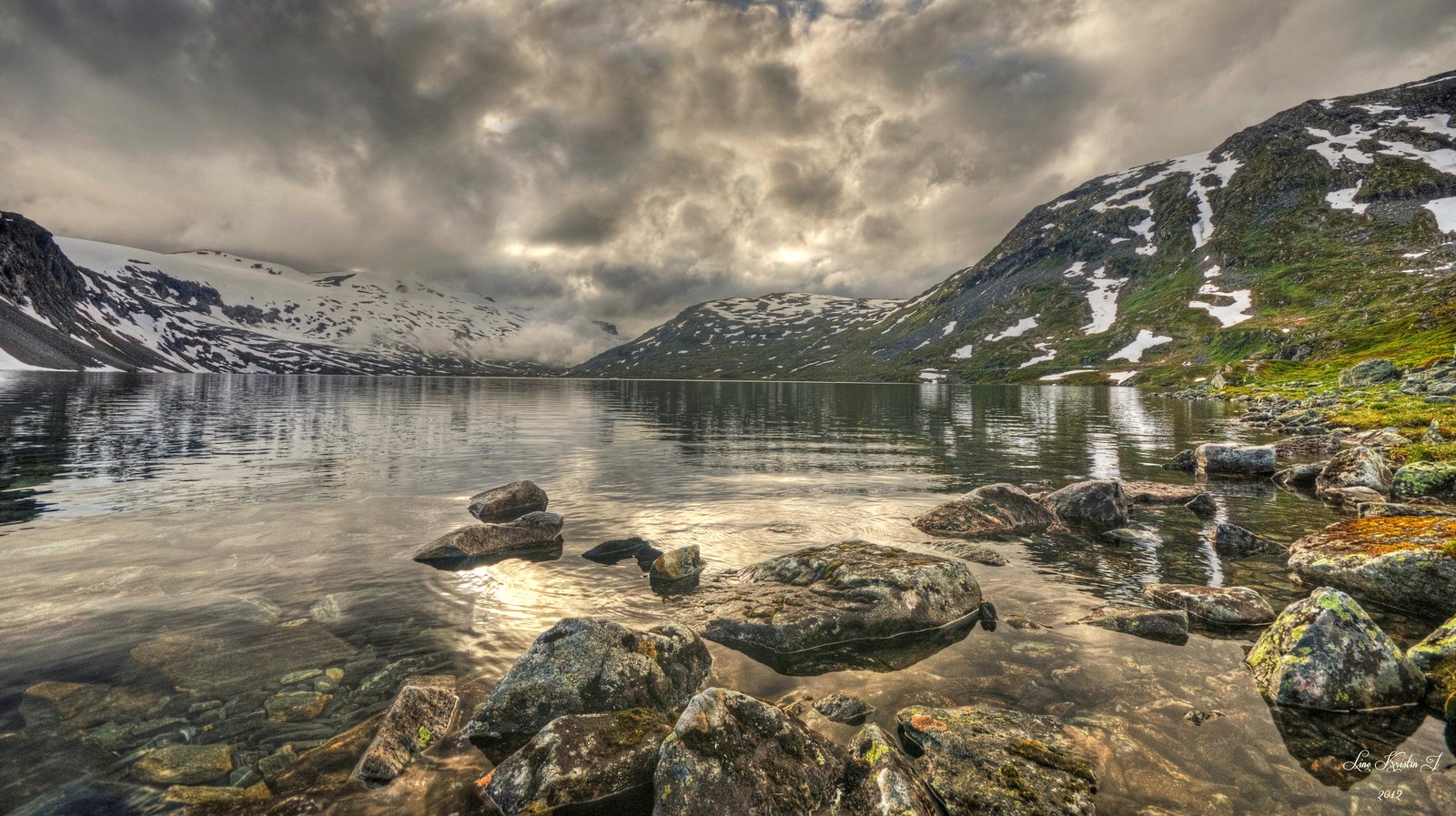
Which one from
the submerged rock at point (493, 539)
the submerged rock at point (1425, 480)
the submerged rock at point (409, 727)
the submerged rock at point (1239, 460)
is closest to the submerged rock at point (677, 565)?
the submerged rock at point (493, 539)

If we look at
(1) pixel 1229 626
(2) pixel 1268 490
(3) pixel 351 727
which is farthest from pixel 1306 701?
(2) pixel 1268 490

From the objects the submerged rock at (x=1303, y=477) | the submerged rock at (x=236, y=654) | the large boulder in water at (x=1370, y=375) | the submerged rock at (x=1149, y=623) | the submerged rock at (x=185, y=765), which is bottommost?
the submerged rock at (x=185, y=765)

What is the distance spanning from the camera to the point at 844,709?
9453 millimetres

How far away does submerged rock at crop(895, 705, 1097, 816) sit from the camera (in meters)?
7.09

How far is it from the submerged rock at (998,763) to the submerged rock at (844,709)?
71cm

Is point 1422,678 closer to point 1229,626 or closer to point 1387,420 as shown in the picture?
point 1229,626

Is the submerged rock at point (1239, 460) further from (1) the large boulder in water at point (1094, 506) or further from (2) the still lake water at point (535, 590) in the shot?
(1) the large boulder in water at point (1094, 506)

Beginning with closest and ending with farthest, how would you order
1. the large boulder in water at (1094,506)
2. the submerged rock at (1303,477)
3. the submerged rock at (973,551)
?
1. the submerged rock at (973,551)
2. the large boulder in water at (1094,506)
3. the submerged rock at (1303,477)

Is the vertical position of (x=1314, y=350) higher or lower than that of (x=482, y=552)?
higher

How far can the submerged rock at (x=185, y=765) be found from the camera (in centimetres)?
767

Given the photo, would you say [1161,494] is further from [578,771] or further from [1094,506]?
[578,771]

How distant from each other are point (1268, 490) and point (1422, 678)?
22153 millimetres

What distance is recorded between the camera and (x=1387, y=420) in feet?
128

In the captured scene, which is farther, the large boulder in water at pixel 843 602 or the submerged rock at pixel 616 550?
the submerged rock at pixel 616 550
